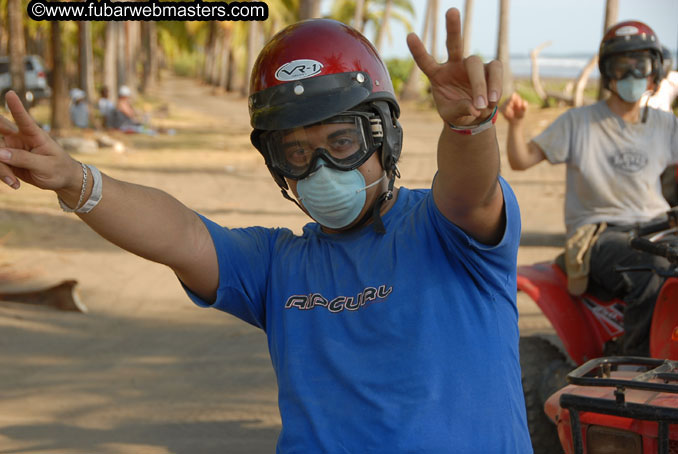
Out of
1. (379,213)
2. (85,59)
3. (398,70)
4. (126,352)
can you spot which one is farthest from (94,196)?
(398,70)

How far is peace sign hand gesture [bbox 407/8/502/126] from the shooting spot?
5.95 ft

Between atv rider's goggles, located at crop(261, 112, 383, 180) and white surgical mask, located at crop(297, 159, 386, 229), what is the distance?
0.03 meters

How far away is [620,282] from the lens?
4.11 meters

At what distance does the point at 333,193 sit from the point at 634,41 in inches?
126

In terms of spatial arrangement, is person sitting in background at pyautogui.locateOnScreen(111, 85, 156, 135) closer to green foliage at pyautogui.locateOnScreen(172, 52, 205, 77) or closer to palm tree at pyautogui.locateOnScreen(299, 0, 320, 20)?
palm tree at pyautogui.locateOnScreen(299, 0, 320, 20)

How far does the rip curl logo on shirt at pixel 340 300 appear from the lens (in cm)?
226

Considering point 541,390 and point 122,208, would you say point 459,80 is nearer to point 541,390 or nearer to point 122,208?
point 122,208

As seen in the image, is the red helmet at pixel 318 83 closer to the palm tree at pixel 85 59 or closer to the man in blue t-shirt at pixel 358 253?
the man in blue t-shirt at pixel 358 253

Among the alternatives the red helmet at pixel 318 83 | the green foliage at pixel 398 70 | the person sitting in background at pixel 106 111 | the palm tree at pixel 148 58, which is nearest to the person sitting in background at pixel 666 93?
the red helmet at pixel 318 83

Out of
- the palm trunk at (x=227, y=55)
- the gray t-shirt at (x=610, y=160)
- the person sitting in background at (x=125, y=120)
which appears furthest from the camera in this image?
the palm trunk at (x=227, y=55)

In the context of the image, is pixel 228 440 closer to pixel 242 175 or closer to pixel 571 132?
pixel 571 132

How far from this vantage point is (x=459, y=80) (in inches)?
75.1

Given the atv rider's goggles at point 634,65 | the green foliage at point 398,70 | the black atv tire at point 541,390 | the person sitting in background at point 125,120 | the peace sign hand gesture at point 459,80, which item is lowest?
the green foliage at point 398,70

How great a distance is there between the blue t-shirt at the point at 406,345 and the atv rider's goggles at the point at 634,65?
2.99 meters
